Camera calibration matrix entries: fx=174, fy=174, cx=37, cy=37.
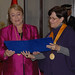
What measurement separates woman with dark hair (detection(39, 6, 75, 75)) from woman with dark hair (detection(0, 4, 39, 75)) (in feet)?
1.37

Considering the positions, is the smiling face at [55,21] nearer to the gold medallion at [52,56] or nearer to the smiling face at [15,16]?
the gold medallion at [52,56]

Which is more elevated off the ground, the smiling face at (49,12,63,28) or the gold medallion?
the smiling face at (49,12,63,28)

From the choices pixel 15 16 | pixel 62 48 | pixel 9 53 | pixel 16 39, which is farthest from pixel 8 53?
pixel 62 48

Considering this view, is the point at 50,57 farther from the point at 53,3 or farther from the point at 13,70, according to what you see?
the point at 53,3

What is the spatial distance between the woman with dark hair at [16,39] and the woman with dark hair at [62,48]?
16.5 inches

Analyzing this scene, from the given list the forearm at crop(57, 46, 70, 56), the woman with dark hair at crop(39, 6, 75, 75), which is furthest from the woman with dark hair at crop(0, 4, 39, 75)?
the forearm at crop(57, 46, 70, 56)

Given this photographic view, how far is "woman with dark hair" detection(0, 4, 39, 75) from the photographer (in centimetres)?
258

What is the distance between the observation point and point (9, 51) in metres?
2.37

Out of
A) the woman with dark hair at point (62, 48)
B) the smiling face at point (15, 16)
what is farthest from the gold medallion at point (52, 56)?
the smiling face at point (15, 16)

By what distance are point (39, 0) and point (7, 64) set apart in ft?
15.2

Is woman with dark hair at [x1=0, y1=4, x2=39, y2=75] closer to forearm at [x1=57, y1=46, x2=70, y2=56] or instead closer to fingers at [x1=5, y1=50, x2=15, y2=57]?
fingers at [x1=5, y1=50, x2=15, y2=57]

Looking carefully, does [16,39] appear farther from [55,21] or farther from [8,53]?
[55,21]

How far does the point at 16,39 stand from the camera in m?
2.61

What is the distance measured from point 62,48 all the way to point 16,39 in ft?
2.66
